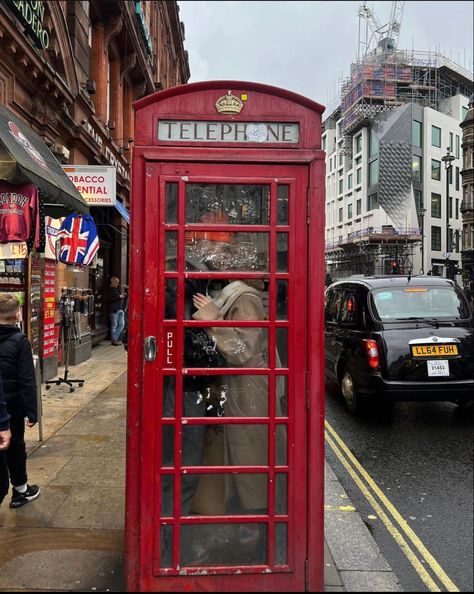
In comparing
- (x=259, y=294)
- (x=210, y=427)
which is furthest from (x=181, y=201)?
(x=210, y=427)

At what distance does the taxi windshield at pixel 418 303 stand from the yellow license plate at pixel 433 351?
523mm

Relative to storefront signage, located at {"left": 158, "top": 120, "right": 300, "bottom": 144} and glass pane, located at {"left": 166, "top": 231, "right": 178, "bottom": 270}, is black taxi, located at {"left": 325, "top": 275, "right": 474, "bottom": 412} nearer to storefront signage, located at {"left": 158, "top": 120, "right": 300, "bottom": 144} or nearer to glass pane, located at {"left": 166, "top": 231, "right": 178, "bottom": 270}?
storefront signage, located at {"left": 158, "top": 120, "right": 300, "bottom": 144}

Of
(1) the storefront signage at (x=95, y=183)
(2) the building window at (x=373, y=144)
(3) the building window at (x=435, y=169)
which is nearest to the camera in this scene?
(1) the storefront signage at (x=95, y=183)

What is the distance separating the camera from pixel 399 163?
55.5 m

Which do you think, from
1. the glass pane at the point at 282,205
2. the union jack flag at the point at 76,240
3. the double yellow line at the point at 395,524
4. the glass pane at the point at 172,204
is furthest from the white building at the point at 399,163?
the glass pane at the point at 172,204

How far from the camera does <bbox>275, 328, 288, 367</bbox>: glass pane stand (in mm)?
2660

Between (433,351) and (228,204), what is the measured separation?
15.0ft

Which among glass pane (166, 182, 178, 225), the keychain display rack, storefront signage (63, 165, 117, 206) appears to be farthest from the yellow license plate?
storefront signage (63, 165, 117, 206)

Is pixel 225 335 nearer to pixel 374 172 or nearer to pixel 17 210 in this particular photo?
pixel 17 210

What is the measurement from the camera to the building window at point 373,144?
188 ft

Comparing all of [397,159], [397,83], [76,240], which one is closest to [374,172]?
[397,159]

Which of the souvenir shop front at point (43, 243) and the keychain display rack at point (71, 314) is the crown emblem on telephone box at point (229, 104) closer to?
the souvenir shop front at point (43, 243)

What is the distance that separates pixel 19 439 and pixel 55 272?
6.16 m

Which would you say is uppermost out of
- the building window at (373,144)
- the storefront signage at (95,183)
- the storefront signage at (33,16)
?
the building window at (373,144)
